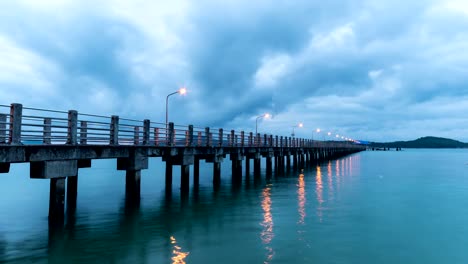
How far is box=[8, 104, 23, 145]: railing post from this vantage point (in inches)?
533

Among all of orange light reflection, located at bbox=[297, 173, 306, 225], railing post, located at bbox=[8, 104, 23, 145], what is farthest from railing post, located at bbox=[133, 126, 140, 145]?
orange light reflection, located at bbox=[297, 173, 306, 225]

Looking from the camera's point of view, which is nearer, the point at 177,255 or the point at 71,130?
the point at 177,255

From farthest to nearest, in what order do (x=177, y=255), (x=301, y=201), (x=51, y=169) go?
(x=301, y=201)
(x=51, y=169)
(x=177, y=255)

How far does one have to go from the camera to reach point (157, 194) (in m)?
29.3

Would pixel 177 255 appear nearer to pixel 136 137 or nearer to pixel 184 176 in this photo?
pixel 136 137

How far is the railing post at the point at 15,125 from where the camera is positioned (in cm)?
1354

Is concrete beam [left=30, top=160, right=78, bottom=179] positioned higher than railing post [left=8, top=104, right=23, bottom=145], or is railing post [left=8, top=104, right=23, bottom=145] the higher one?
railing post [left=8, top=104, right=23, bottom=145]

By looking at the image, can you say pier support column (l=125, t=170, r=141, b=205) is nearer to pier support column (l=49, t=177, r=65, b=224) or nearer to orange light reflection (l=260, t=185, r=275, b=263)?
pier support column (l=49, t=177, r=65, b=224)

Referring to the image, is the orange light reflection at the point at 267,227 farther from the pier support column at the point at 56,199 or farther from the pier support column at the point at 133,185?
the pier support column at the point at 56,199

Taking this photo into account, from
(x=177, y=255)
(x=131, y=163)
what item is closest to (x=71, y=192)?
(x=131, y=163)

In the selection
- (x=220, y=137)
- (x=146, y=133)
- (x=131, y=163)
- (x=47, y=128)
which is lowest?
(x=131, y=163)

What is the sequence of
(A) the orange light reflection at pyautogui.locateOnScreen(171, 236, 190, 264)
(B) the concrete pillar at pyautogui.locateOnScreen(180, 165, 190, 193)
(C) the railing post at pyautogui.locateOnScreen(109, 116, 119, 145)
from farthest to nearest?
(B) the concrete pillar at pyautogui.locateOnScreen(180, 165, 190, 193), (C) the railing post at pyautogui.locateOnScreen(109, 116, 119, 145), (A) the orange light reflection at pyautogui.locateOnScreen(171, 236, 190, 264)

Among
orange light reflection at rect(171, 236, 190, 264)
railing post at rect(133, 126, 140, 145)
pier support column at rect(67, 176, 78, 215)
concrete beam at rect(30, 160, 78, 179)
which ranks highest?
railing post at rect(133, 126, 140, 145)

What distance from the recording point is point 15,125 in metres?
13.6
